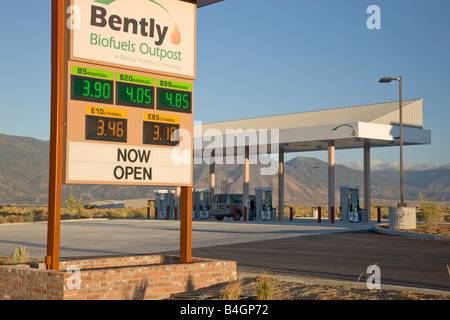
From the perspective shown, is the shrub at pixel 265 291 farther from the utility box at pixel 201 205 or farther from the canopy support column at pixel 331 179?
the utility box at pixel 201 205

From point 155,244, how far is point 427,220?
511 inches

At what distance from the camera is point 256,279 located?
475 inches

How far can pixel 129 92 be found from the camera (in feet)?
37.5

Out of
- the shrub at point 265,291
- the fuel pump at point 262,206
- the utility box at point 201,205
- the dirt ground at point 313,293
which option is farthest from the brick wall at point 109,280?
the utility box at point 201,205

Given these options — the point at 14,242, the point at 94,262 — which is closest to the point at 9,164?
the point at 14,242

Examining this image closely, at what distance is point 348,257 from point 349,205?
2061 centimetres

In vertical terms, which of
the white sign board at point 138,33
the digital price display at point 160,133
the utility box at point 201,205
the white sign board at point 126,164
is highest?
the white sign board at point 138,33

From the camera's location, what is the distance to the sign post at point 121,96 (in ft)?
34.6

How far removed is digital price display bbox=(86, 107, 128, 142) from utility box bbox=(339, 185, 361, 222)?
2724cm

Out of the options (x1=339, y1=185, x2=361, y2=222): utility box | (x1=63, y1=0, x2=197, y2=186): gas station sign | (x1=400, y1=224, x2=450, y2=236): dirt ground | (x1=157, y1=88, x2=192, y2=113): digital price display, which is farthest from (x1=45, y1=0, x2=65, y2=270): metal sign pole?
(x1=339, y1=185, x2=361, y2=222): utility box

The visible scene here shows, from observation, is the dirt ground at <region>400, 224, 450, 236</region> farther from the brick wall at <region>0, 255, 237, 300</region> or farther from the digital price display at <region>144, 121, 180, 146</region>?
the digital price display at <region>144, 121, 180, 146</region>

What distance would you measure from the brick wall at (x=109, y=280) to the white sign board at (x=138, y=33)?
12.5 ft

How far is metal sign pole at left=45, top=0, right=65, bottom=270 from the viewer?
1025 cm
